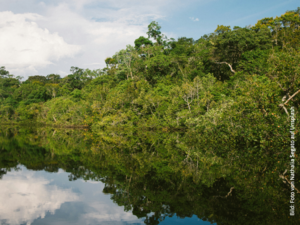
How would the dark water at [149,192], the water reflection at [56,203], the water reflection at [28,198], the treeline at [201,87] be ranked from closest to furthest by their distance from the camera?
the dark water at [149,192]
the water reflection at [56,203]
the water reflection at [28,198]
the treeline at [201,87]

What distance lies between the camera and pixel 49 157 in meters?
12.4

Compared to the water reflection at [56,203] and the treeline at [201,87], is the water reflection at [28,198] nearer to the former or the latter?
the water reflection at [56,203]

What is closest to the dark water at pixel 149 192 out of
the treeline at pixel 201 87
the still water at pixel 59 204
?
the still water at pixel 59 204

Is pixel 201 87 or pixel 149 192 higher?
pixel 201 87

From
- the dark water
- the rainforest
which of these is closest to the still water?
the dark water

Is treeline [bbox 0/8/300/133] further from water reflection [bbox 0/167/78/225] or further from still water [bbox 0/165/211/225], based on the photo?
water reflection [bbox 0/167/78/225]

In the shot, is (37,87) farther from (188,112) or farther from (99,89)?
(188,112)

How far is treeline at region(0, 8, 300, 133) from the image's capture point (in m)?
13.0

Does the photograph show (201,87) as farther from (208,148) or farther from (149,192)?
(149,192)

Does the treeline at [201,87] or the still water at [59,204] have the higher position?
the treeline at [201,87]

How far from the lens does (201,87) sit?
29484 mm

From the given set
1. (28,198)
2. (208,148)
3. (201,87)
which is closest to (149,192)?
(28,198)

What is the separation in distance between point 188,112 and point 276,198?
2249 cm

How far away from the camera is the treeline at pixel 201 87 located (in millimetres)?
13047
